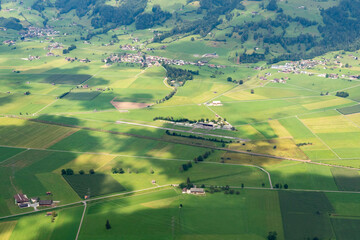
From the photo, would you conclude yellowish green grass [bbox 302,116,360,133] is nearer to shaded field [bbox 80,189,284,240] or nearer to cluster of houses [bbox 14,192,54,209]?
shaded field [bbox 80,189,284,240]

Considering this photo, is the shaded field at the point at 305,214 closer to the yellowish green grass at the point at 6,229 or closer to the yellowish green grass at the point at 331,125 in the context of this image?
the yellowish green grass at the point at 331,125

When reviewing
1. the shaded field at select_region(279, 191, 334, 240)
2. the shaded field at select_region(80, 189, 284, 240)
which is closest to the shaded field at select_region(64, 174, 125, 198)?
the shaded field at select_region(80, 189, 284, 240)

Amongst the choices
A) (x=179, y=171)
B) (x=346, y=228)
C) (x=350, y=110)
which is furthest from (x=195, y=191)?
(x=350, y=110)

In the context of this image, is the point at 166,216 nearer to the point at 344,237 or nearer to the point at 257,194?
the point at 257,194

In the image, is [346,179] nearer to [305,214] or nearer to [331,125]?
[305,214]

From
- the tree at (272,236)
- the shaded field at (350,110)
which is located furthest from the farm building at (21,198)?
the shaded field at (350,110)
